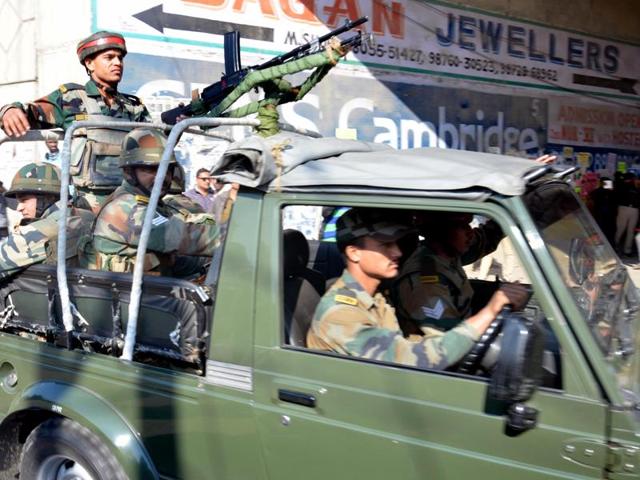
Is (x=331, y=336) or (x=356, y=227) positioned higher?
(x=356, y=227)

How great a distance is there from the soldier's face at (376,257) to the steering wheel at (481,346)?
45cm

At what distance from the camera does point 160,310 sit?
2699mm

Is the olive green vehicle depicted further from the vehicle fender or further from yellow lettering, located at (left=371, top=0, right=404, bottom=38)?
yellow lettering, located at (left=371, top=0, right=404, bottom=38)

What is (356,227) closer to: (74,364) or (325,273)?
(325,273)

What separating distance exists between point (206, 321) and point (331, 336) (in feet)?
1.51

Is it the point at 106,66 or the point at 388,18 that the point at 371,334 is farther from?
the point at 388,18

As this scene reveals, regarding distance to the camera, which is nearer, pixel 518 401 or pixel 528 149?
pixel 518 401

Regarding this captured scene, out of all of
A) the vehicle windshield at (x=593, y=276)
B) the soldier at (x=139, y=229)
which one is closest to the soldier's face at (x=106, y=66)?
the soldier at (x=139, y=229)

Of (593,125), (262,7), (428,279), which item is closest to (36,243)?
(428,279)

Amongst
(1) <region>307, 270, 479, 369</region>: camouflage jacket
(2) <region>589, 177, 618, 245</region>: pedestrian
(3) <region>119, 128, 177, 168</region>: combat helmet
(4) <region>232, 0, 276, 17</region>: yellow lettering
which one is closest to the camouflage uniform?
(1) <region>307, 270, 479, 369</region>: camouflage jacket

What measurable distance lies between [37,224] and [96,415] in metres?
1.28

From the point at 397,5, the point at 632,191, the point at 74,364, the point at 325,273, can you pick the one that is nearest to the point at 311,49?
the point at 325,273

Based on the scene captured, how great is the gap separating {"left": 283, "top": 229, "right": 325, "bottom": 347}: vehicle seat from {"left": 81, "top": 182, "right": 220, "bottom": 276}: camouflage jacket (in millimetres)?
652

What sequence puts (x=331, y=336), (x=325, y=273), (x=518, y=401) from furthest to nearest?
(x=325, y=273), (x=331, y=336), (x=518, y=401)
